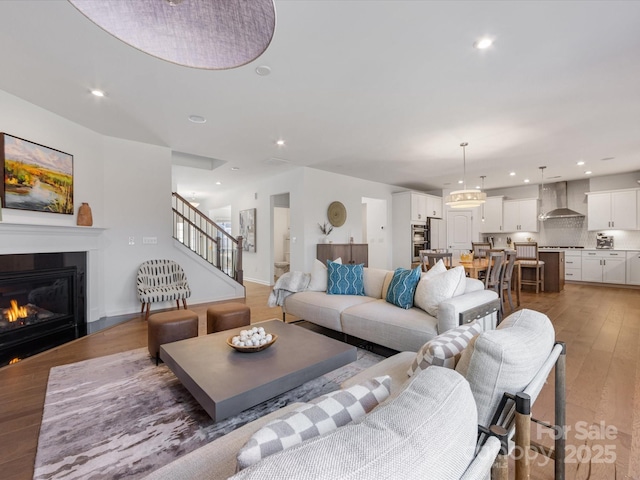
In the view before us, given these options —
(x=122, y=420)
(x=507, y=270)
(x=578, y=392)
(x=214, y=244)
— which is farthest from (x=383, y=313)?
(x=214, y=244)

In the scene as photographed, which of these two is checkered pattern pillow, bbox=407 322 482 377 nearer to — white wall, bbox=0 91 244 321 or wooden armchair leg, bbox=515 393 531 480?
wooden armchair leg, bbox=515 393 531 480

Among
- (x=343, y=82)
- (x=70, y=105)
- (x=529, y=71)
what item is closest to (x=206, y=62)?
(x=343, y=82)

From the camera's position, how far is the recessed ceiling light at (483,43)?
7.34 feet

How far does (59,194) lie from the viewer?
11.9 feet

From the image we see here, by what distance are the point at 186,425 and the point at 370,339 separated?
5.42 feet

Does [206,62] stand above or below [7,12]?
below

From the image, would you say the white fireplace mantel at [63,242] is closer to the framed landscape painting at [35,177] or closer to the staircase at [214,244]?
the framed landscape painting at [35,177]

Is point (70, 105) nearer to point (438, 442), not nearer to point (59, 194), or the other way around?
point (59, 194)

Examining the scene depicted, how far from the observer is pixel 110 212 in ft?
14.2

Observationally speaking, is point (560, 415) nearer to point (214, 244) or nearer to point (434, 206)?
point (214, 244)

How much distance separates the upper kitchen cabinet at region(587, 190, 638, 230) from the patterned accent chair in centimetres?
937

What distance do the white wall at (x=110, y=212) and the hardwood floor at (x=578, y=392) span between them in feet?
2.59

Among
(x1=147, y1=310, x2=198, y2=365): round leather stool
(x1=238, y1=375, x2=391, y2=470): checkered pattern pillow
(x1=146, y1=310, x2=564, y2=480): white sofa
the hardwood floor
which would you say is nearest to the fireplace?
the hardwood floor

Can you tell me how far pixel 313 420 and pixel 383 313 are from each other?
7.21 feet
